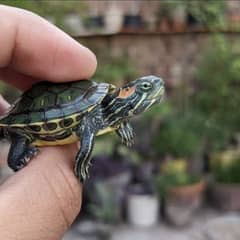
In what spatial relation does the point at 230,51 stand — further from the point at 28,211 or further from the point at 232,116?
the point at 28,211

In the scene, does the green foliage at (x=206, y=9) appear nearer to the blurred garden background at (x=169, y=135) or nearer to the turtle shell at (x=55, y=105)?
the blurred garden background at (x=169, y=135)

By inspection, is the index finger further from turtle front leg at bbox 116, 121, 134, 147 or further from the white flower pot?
the white flower pot

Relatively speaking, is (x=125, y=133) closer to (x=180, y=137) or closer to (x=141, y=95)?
(x=141, y=95)

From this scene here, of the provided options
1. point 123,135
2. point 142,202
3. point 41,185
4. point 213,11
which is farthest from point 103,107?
point 142,202

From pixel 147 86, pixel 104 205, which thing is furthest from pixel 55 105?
pixel 104 205

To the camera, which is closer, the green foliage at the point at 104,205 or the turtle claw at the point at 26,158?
the turtle claw at the point at 26,158

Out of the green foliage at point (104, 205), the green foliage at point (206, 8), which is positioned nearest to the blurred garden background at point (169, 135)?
the green foliage at point (104, 205)

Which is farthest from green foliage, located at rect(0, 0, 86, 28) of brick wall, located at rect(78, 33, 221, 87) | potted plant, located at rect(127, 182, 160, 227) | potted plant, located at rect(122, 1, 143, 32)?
brick wall, located at rect(78, 33, 221, 87)
